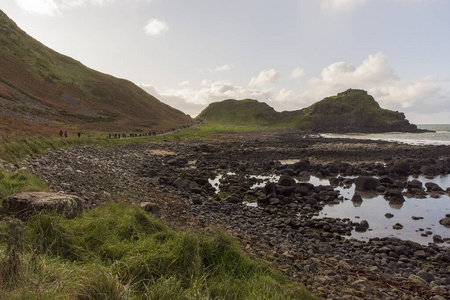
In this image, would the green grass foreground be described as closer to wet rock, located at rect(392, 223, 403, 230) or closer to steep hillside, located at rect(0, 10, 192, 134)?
wet rock, located at rect(392, 223, 403, 230)

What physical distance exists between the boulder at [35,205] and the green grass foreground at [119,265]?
0.40 m

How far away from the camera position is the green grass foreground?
3.81 metres

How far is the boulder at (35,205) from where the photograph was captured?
636cm

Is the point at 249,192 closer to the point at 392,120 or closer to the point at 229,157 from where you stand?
the point at 229,157

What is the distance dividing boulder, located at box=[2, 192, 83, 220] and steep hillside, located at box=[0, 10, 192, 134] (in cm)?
4158

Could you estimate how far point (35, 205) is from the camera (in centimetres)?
641

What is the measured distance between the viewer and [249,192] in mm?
20297

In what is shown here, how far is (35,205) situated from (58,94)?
283 feet

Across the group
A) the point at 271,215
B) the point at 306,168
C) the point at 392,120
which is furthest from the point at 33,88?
the point at 392,120

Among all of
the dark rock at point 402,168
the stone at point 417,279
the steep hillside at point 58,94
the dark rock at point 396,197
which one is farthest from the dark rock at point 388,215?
the steep hillside at point 58,94

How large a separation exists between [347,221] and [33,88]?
83640 mm

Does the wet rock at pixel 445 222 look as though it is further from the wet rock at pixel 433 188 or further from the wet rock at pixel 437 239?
the wet rock at pixel 433 188

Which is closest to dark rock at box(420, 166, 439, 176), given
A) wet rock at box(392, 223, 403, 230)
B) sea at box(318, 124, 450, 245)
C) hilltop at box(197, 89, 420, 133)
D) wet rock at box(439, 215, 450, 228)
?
sea at box(318, 124, 450, 245)

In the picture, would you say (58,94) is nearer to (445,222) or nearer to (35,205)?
(35,205)
